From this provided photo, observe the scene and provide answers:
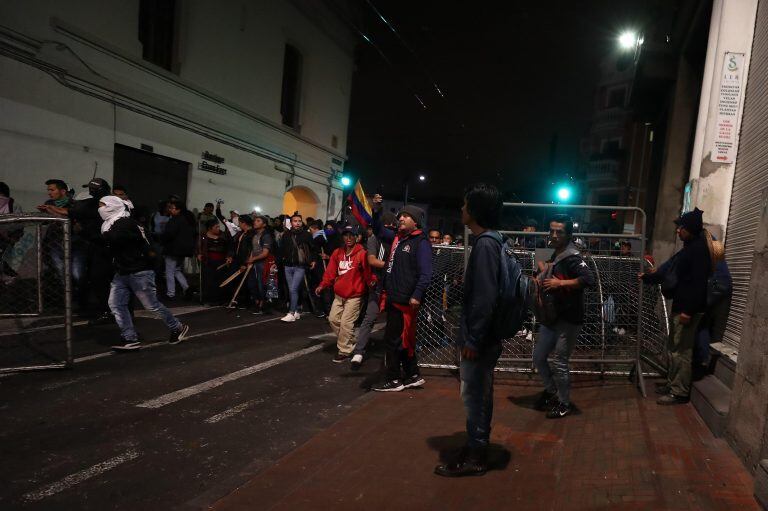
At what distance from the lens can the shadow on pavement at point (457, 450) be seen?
367cm

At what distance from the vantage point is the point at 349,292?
657cm

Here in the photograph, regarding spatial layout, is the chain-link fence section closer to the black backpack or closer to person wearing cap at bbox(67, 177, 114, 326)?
person wearing cap at bbox(67, 177, 114, 326)

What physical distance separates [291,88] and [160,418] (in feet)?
60.3

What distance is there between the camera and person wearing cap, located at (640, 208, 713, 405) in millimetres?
4855

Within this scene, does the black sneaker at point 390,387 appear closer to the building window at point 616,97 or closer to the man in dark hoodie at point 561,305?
the man in dark hoodie at point 561,305

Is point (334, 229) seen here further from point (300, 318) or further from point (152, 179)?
point (152, 179)

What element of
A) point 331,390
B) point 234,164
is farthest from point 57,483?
point 234,164

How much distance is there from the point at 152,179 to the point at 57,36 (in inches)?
154

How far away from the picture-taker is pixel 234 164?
16703 mm

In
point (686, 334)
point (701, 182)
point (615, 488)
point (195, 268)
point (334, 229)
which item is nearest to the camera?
point (615, 488)

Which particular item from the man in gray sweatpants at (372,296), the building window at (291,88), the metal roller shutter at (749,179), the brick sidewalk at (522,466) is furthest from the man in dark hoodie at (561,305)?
the building window at (291,88)

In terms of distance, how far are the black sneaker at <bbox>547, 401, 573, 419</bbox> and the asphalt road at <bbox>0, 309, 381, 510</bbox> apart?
189 cm

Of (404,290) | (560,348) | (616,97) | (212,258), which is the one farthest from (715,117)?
(616,97)

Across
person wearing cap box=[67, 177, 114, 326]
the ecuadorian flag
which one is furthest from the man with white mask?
the ecuadorian flag
